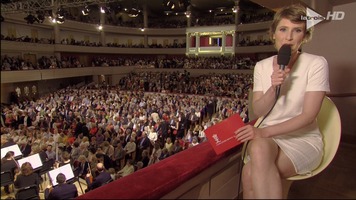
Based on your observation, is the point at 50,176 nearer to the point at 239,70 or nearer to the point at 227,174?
the point at 227,174

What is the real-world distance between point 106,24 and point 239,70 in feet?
49.6

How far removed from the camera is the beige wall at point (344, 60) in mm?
4051

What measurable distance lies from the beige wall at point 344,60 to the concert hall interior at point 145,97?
0.05ft

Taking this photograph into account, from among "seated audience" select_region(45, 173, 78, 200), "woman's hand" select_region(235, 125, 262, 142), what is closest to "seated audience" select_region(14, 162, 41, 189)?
"seated audience" select_region(45, 173, 78, 200)

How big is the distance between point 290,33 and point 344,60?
3.30m

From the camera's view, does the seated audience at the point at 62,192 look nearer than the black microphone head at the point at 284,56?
No

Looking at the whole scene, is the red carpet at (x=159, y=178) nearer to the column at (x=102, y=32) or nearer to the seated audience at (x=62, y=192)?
the seated audience at (x=62, y=192)

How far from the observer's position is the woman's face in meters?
1.48

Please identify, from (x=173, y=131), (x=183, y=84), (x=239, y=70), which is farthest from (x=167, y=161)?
(x=239, y=70)

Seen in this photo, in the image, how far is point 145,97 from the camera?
15164mm

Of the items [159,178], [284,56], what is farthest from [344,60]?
[159,178]

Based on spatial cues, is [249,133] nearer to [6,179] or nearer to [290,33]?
[290,33]

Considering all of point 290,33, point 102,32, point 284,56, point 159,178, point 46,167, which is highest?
point 102,32

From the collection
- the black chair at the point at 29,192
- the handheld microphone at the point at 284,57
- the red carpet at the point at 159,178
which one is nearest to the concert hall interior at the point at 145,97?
the red carpet at the point at 159,178
